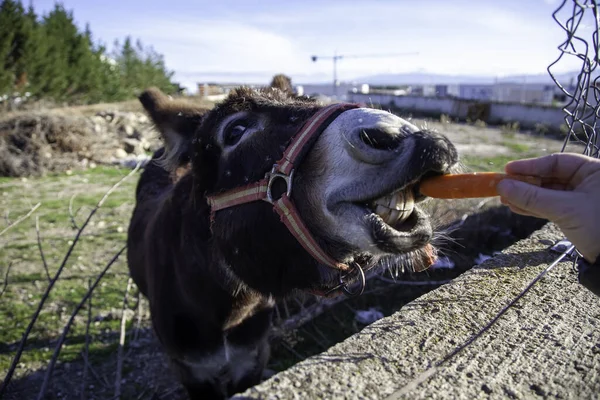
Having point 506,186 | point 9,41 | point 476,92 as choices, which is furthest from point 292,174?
point 476,92

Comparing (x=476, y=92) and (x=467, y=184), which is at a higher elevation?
(x=476, y=92)

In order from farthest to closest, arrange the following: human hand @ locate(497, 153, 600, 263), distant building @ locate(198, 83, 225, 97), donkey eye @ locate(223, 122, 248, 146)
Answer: distant building @ locate(198, 83, 225, 97), donkey eye @ locate(223, 122, 248, 146), human hand @ locate(497, 153, 600, 263)

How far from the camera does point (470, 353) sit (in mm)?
1582

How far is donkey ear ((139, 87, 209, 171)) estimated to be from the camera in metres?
2.64

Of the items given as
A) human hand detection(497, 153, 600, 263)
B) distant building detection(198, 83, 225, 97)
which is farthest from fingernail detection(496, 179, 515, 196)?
distant building detection(198, 83, 225, 97)

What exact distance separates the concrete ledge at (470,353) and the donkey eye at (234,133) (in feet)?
3.55

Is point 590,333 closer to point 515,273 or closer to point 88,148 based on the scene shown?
point 515,273

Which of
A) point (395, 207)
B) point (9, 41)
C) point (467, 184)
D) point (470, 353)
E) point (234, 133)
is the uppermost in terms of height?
point (9, 41)

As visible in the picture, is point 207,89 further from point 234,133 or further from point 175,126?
point 234,133

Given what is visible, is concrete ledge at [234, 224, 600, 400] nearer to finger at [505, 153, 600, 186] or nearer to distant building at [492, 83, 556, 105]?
finger at [505, 153, 600, 186]

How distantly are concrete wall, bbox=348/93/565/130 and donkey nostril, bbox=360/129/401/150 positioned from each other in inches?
624

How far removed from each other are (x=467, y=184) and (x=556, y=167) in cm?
26

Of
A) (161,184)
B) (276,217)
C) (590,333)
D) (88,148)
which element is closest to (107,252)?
(161,184)

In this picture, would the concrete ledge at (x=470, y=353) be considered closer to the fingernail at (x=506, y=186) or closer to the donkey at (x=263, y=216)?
the donkey at (x=263, y=216)
